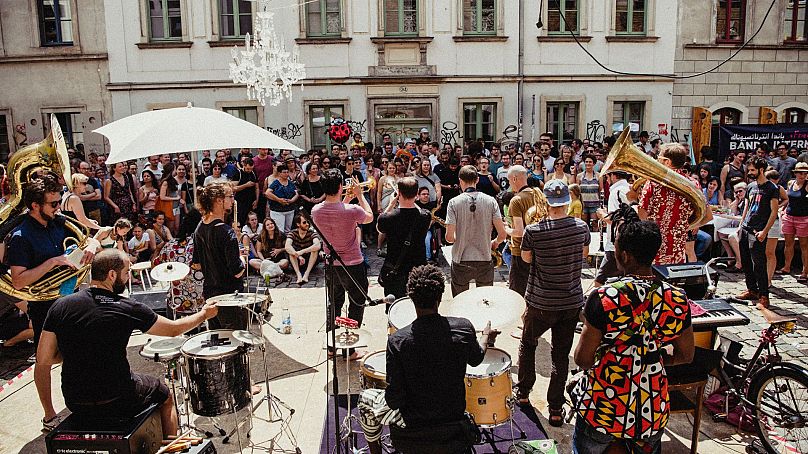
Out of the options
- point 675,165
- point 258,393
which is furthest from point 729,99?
point 258,393

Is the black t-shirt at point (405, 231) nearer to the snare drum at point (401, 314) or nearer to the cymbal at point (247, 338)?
the snare drum at point (401, 314)

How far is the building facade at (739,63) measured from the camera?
1675 centimetres

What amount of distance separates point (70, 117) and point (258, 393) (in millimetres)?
14357

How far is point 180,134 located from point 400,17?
1189 centimetres

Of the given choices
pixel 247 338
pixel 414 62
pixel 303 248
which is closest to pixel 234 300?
pixel 247 338

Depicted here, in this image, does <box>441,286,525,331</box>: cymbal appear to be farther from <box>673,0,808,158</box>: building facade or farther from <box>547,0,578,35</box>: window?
<box>673,0,808,158</box>: building facade

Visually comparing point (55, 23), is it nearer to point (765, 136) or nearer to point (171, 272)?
point (171, 272)

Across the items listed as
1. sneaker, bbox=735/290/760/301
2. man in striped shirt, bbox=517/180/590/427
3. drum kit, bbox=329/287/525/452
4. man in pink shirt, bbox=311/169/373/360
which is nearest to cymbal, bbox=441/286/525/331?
drum kit, bbox=329/287/525/452

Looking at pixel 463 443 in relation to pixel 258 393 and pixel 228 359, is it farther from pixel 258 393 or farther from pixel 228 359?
pixel 258 393

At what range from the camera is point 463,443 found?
3.30 meters

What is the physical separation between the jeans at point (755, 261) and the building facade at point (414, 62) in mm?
9329

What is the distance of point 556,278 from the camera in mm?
4672

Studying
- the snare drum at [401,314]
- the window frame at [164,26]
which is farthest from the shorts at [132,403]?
the window frame at [164,26]

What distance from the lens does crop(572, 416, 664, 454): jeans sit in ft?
10.5
